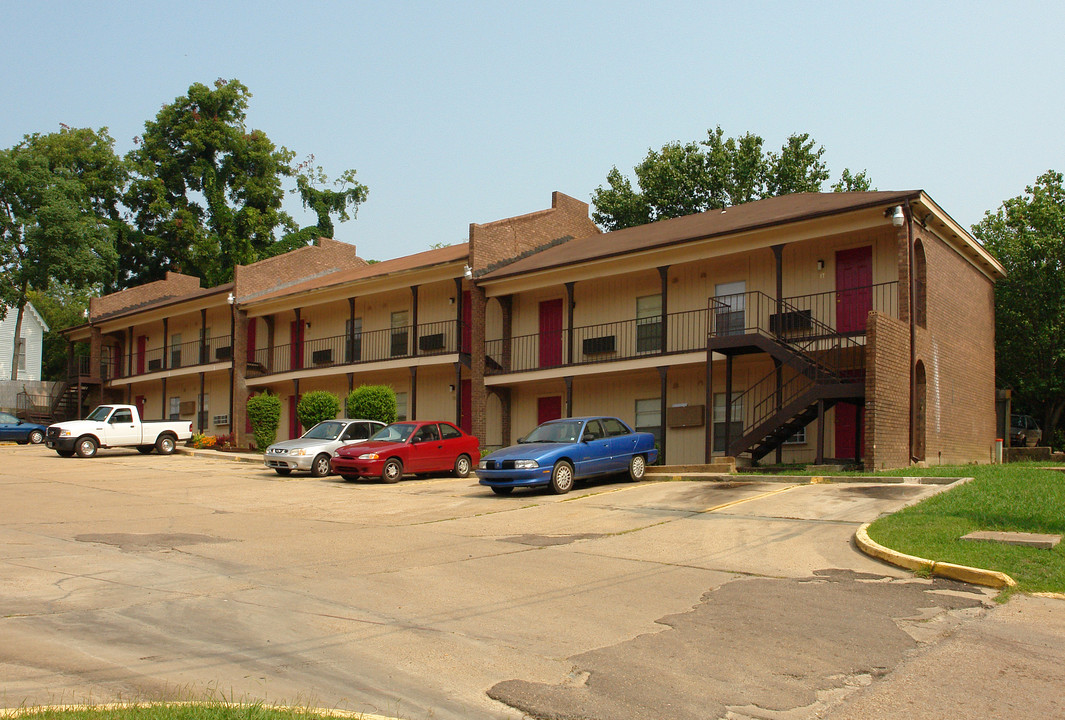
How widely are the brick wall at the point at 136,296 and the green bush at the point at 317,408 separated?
21.8 metres

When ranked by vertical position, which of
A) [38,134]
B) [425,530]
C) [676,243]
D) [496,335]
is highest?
[38,134]

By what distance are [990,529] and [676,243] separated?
14.0 metres

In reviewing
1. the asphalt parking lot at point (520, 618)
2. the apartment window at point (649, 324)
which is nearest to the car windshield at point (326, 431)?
the apartment window at point (649, 324)

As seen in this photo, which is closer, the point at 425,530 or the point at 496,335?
the point at 425,530

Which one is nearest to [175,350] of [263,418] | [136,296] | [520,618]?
[136,296]

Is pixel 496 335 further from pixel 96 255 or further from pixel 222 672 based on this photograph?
pixel 96 255

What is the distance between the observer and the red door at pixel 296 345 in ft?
120

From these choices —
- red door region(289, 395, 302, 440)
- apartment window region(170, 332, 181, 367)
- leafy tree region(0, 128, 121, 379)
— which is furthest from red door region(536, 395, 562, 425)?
leafy tree region(0, 128, 121, 379)

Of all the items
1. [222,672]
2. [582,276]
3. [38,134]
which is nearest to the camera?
[222,672]

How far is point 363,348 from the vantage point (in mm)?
35000

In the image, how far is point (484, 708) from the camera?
5547mm

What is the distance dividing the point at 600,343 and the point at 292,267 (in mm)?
19071

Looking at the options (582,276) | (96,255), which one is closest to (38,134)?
(96,255)

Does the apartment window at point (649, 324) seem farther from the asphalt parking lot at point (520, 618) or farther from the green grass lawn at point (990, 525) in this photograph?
the asphalt parking lot at point (520, 618)
